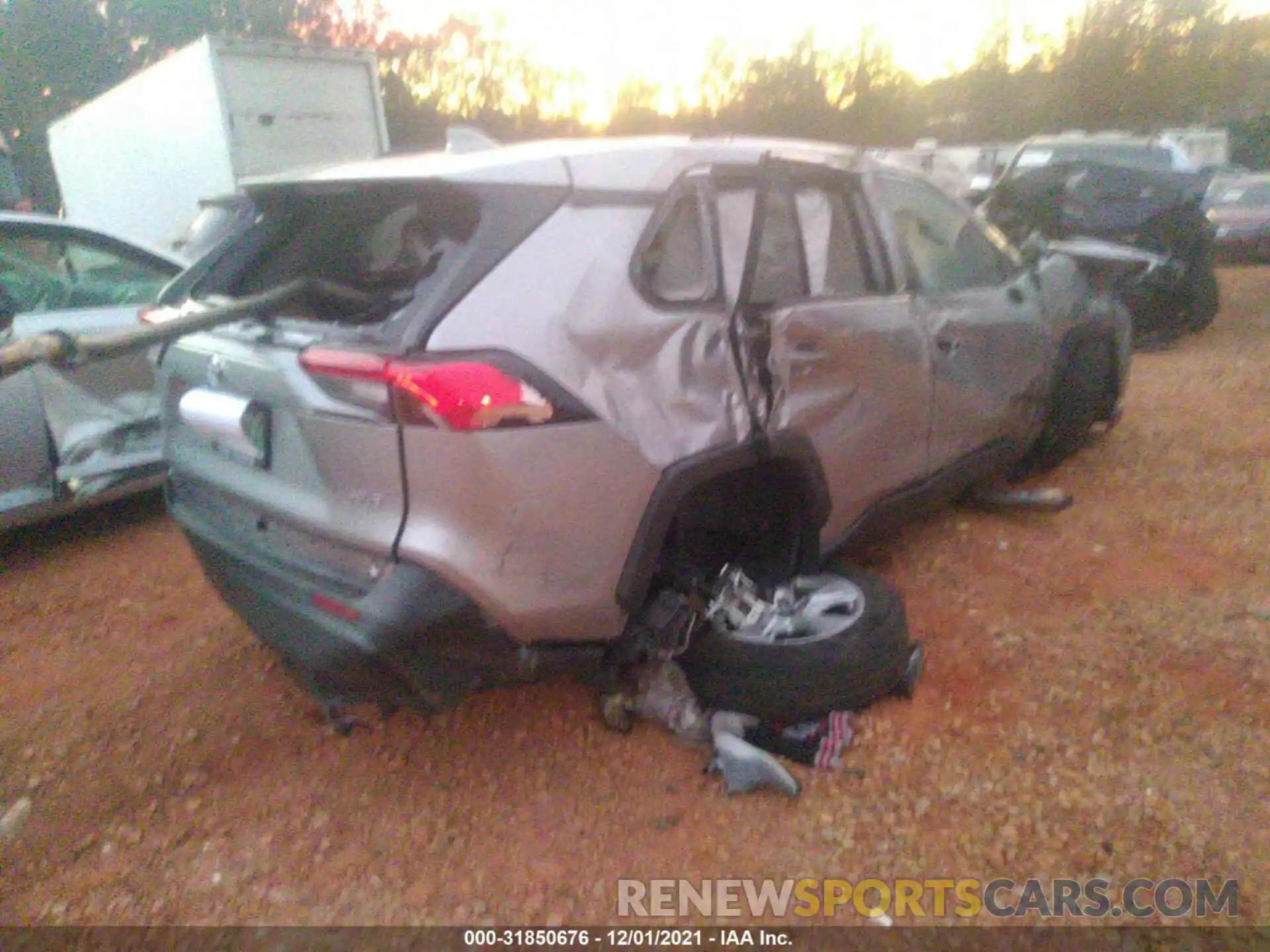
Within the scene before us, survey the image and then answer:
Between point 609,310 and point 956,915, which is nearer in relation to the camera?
point 956,915

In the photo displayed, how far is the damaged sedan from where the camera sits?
2125 mm

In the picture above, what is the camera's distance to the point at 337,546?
2.26m

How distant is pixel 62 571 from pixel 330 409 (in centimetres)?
302

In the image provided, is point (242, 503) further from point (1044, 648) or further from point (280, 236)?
point (1044, 648)

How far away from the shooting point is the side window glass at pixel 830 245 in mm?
2992

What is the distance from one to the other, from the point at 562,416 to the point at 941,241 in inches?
89.2

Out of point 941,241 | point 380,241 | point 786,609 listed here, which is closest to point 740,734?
point 786,609

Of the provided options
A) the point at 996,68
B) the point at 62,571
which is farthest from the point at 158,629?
the point at 996,68

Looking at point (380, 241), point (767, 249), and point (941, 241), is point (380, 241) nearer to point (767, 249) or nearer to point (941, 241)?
point (767, 249)

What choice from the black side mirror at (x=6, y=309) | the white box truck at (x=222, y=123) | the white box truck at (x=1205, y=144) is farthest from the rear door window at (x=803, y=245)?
the white box truck at (x=1205, y=144)

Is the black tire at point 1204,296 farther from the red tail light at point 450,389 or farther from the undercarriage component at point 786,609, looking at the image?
the red tail light at point 450,389

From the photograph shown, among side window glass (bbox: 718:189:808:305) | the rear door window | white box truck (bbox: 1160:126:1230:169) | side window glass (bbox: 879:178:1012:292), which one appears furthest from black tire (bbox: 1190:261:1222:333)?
white box truck (bbox: 1160:126:1230:169)

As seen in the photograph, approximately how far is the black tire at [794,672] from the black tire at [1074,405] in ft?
7.91

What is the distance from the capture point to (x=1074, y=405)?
4621 millimetres
